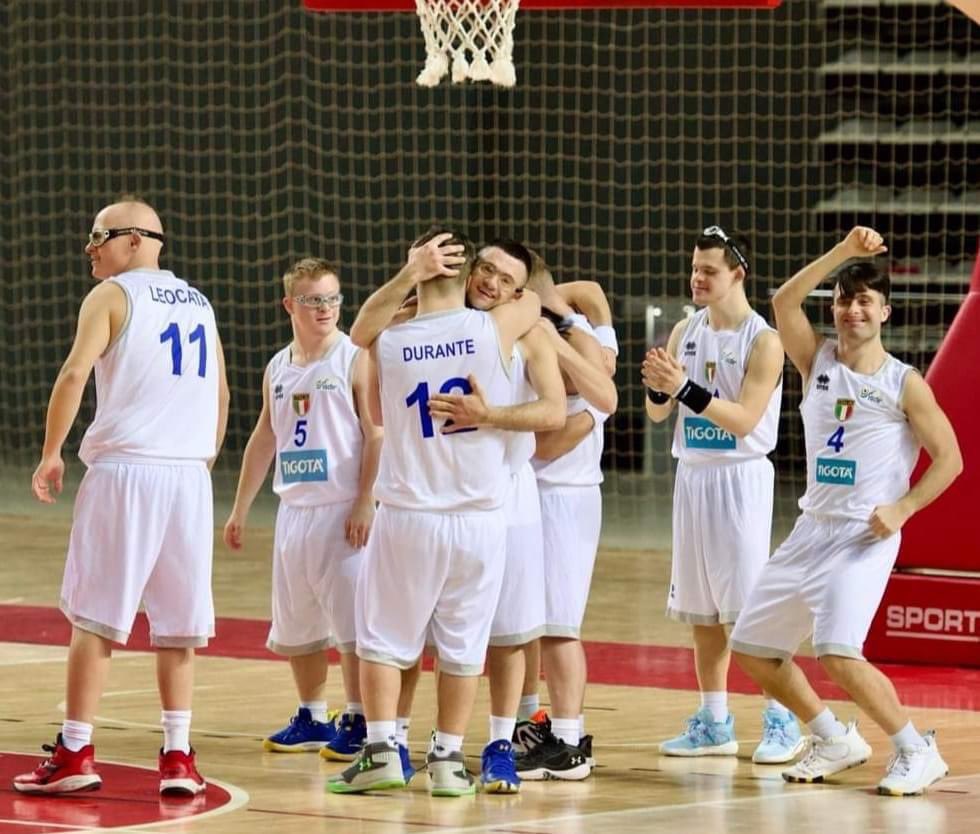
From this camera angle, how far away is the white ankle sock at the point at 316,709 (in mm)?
7574

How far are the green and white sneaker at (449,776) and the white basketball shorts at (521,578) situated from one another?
1.37ft

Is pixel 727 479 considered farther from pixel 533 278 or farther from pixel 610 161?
Answer: pixel 610 161

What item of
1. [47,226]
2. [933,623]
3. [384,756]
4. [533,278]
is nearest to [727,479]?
[533,278]

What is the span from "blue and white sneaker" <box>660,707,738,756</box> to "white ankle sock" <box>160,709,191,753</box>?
6.13 feet

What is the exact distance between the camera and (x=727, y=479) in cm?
767

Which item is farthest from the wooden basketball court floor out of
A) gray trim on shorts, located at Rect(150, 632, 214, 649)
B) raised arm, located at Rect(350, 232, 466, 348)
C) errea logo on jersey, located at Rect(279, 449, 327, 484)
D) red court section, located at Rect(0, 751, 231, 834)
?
raised arm, located at Rect(350, 232, 466, 348)

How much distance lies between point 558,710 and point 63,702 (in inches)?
97.0

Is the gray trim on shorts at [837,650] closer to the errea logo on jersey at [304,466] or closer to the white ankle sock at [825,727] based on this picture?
the white ankle sock at [825,727]

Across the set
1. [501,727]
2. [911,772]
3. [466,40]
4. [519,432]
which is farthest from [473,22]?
[911,772]

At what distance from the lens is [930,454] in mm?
6785

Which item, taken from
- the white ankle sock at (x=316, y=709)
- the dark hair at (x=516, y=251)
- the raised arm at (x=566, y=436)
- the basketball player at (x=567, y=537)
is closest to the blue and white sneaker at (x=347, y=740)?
the white ankle sock at (x=316, y=709)

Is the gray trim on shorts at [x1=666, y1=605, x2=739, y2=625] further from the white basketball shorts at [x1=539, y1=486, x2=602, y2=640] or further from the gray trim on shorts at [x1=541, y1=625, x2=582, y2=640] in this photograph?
the gray trim on shorts at [x1=541, y1=625, x2=582, y2=640]

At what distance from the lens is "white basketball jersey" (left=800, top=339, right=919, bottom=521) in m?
6.85

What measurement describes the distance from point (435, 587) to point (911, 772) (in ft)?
5.38
